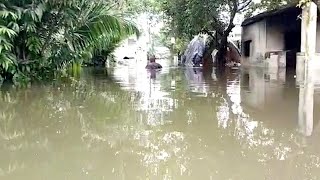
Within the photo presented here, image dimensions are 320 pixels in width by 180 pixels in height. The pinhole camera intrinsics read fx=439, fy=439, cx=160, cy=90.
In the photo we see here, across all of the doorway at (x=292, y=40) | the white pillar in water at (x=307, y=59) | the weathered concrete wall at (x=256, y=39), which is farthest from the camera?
the weathered concrete wall at (x=256, y=39)

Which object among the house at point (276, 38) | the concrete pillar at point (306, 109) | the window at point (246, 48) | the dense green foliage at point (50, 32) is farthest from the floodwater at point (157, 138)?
the window at point (246, 48)

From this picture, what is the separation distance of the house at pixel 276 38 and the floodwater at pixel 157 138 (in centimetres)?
1308

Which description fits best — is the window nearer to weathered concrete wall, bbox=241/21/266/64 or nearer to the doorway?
weathered concrete wall, bbox=241/21/266/64

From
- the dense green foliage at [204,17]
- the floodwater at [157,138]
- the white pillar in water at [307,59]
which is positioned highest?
the dense green foliage at [204,17]

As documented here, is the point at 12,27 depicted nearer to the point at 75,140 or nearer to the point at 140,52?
the point at 75,140

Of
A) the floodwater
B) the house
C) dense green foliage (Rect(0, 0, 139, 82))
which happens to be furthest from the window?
the floodwater

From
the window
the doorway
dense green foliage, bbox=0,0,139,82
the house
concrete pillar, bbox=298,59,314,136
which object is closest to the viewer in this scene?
concrete pillar, bbox=298,59,314,136

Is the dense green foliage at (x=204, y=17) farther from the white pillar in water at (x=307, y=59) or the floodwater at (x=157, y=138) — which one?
the floodwater at (x=157, y=138)

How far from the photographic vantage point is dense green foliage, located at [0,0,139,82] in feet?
35.5

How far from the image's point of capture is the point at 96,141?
498 cm

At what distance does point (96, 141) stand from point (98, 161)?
0.90m

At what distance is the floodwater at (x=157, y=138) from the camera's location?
379 cm

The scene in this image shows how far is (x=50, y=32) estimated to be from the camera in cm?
1210

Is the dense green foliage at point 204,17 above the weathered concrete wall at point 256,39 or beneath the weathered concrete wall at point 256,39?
above
